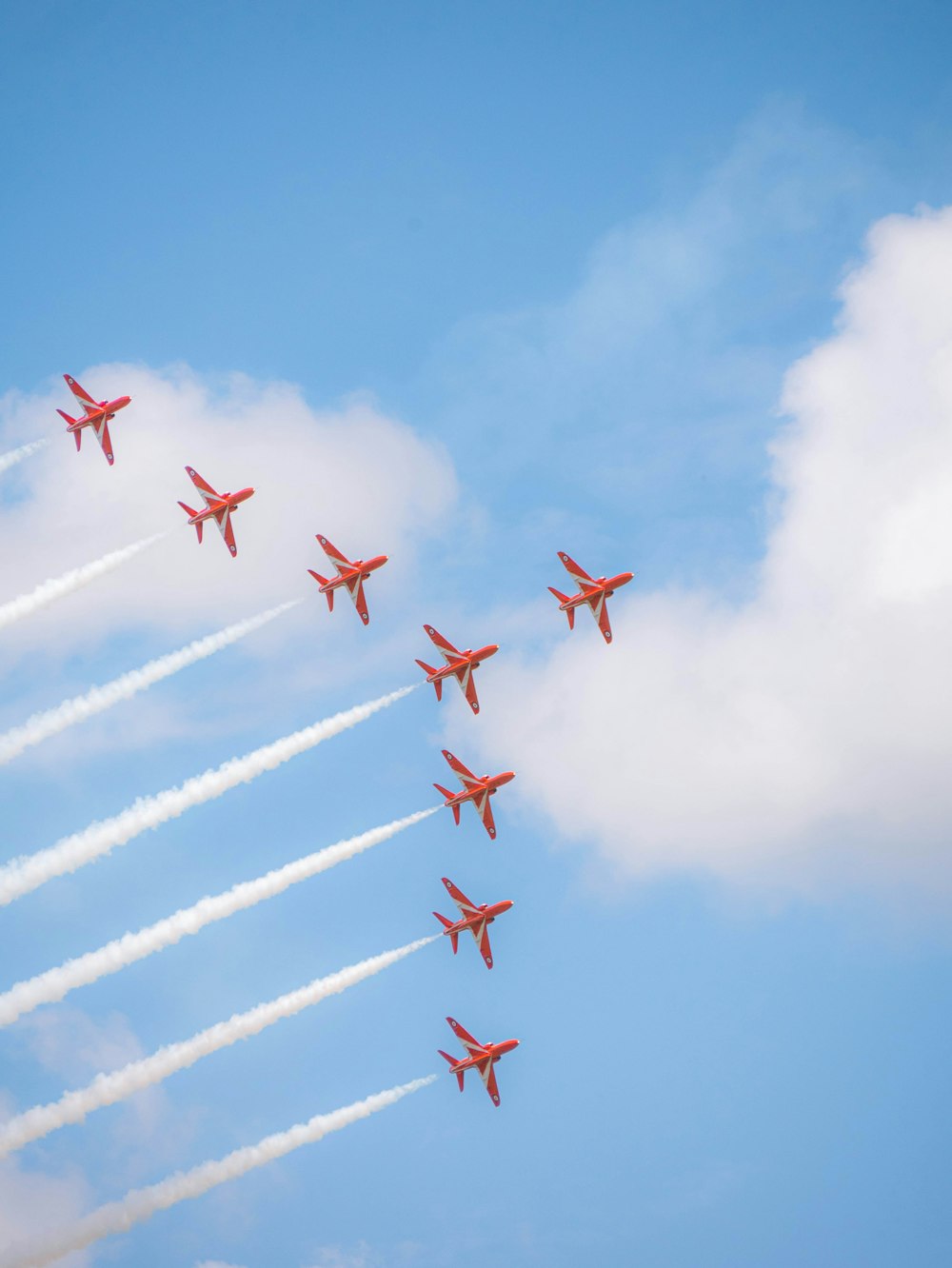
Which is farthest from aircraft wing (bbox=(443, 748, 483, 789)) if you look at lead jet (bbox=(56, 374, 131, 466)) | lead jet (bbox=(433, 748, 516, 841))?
lead jet (bbox=(56, 374, 131, 466))

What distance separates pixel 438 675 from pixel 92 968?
99.9 feet

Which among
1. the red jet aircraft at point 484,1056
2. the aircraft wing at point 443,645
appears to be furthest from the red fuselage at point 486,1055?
the aircraft wing at point 443,645

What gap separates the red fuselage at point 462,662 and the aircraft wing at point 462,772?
595 cm

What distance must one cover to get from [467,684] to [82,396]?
34.7 m

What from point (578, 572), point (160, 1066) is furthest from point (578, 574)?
point (160, 1066)

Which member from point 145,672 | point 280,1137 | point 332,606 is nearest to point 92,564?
point 145,672

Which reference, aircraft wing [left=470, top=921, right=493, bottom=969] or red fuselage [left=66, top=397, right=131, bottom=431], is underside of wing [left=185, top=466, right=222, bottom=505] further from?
aircraft wing [left=470, top=921, right=493, bottom=969]

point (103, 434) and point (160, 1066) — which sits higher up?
point (103, 434)

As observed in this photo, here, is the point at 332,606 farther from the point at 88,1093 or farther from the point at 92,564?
the point at 88,1093

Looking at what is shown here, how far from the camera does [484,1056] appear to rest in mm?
111625

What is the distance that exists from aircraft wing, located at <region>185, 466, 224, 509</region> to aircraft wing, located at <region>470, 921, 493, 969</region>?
111 feet

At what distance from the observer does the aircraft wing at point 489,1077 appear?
4405 inches

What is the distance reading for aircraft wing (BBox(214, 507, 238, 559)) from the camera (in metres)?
108

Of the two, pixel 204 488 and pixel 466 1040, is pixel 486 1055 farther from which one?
pixel 204 488
